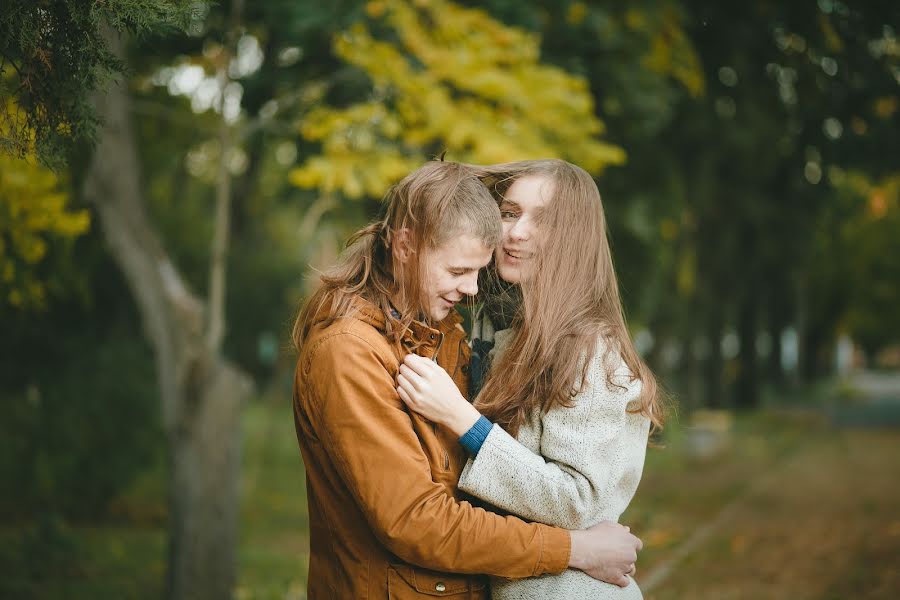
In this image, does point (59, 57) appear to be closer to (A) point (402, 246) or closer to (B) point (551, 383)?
(A) point (402, 246)

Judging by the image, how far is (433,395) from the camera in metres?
2.37

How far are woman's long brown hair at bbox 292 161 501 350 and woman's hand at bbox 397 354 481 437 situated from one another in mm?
103

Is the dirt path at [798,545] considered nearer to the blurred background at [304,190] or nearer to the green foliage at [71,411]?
the blurred background at [304,190]

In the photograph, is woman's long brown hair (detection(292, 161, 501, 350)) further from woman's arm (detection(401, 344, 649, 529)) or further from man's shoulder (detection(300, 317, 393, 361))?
woman's arm (detection(401, 344, 649, 529))

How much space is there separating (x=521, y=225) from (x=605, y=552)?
949mm

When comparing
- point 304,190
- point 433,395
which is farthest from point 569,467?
point 304,190

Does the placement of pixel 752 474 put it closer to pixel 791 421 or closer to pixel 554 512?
pixel 791 421

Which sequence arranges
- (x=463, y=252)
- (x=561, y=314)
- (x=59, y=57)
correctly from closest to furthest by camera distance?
(x=59, y=57)
(x=463, y=252)
(x=561, y=314)

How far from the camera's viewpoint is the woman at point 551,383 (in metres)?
2.39

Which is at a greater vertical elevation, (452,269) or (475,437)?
(452,269)

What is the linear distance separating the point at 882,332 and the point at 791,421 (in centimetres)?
2229

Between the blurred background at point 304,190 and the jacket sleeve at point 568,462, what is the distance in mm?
820

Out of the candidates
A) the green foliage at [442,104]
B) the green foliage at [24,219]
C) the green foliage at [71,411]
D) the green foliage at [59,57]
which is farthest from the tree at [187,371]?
the green foliage at [59,57]

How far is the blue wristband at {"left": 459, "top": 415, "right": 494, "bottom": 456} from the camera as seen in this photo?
7.90ft
